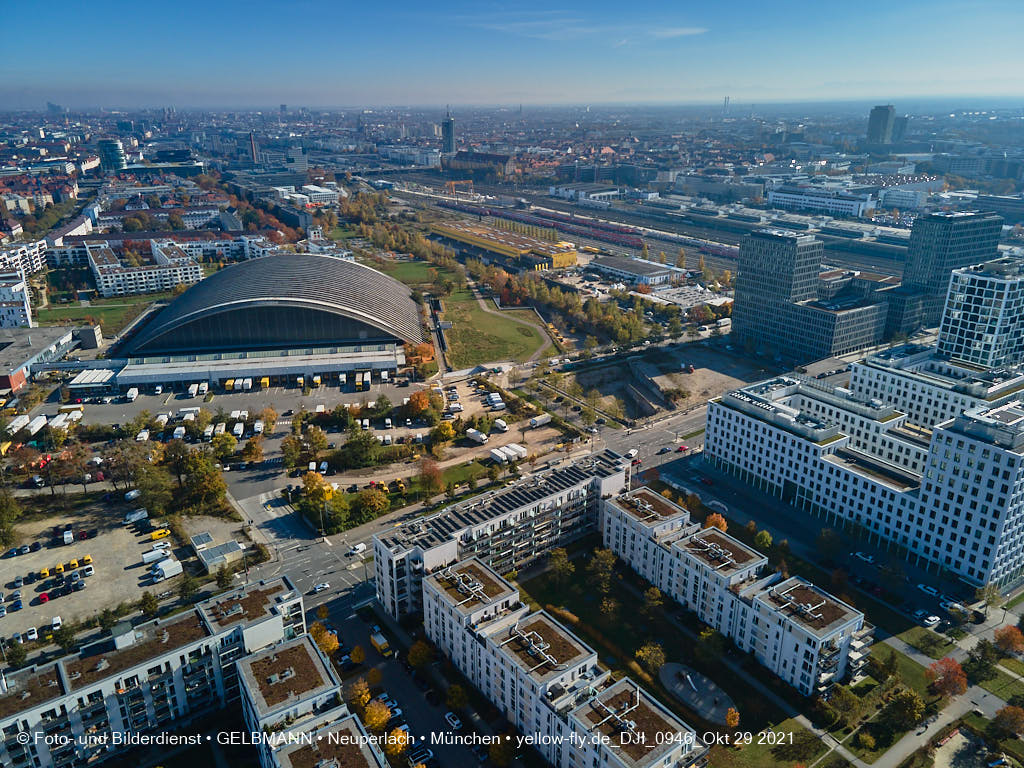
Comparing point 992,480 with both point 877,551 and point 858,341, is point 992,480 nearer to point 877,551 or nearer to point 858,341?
point 877,551

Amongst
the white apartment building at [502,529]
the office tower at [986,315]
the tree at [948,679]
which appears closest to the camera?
the tree at [948,679]

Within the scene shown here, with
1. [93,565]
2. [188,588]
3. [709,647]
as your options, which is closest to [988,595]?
[709,647]

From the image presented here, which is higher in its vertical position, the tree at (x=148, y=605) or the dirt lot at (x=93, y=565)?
the tree at (x=148, y=605)

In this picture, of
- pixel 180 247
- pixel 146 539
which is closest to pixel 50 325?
pixel 180 247

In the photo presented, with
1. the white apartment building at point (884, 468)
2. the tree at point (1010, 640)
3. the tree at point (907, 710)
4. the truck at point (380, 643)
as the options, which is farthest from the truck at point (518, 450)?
the tree at point (1010, 640)

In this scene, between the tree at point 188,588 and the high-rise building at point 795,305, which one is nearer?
the tree at point 188,588

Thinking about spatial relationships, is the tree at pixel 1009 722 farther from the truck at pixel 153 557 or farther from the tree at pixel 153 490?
the tree at pixel 153 490

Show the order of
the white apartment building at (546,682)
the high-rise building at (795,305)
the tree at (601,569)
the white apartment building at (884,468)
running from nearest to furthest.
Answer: the white apartment building at (546,682) → the white apartment building at (884,468) → the tree at (601,569) → the high-rise building at (795,305)
